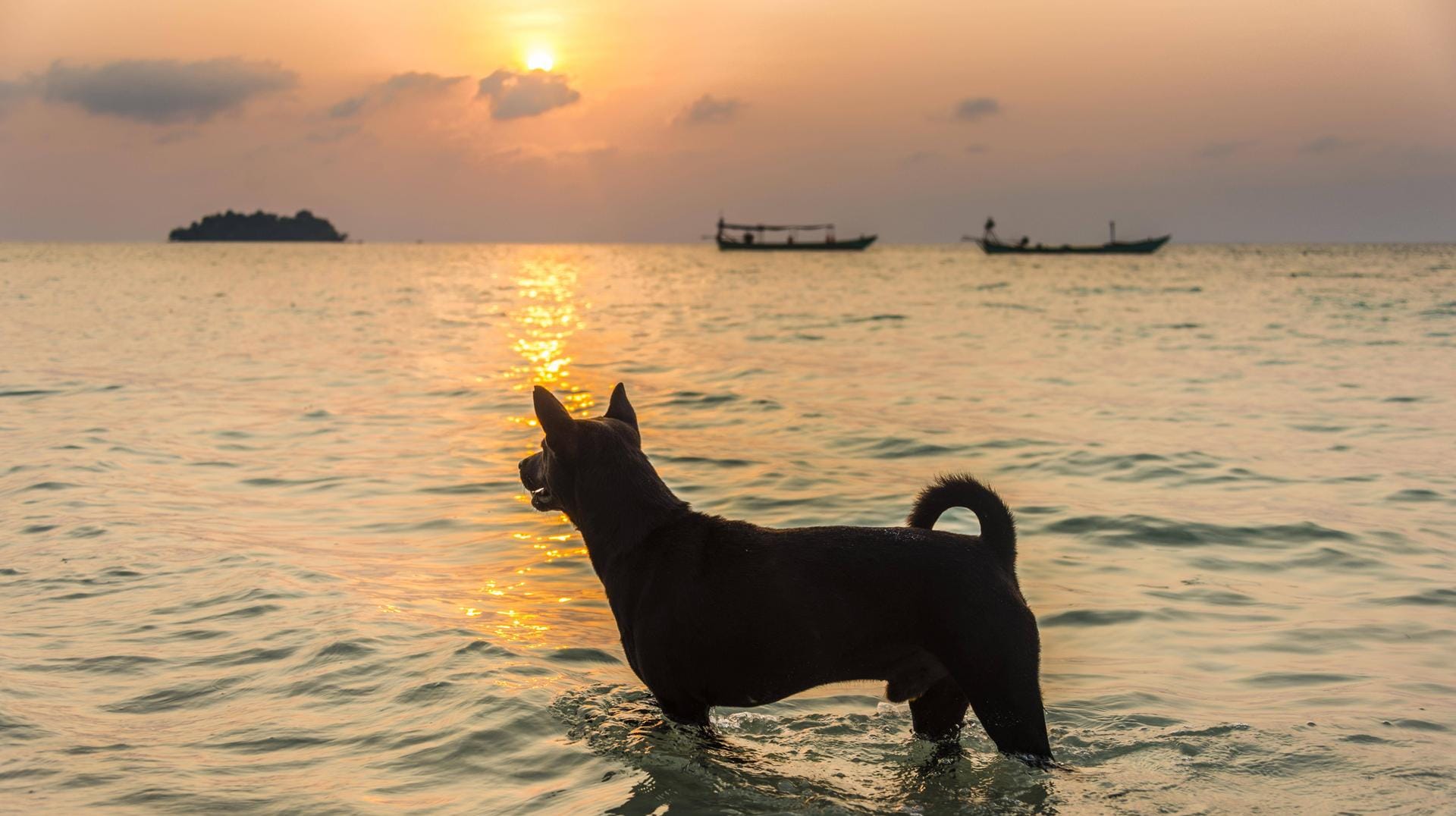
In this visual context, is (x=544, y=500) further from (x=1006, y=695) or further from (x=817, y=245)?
(x=817, y=245)

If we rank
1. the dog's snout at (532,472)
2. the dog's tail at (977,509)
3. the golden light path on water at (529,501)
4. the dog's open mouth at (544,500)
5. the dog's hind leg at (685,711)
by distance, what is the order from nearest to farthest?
the dog's tail at (977,509), the dog's hind leg at (685,711), the dog's open mouth at (544,500), the dog's snout at (532,472), the golden light path on water at (529,501)

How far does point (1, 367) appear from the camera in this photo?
24.1 m

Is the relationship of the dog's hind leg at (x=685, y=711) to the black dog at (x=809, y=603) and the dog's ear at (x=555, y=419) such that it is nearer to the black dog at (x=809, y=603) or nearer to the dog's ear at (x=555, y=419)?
the black dog at (x=809, y=603)

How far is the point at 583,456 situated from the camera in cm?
561

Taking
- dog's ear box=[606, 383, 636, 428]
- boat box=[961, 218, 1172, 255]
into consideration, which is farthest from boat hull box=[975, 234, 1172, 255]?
dog's ear box=[606, 383, 636, 428]

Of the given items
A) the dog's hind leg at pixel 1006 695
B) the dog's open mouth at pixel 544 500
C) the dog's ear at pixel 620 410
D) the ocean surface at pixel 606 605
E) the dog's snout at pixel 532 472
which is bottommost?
the ocean surface at pixel 606 605

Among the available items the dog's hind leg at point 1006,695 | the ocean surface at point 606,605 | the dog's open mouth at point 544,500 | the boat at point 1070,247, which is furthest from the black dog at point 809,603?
the boat at point 1070,247

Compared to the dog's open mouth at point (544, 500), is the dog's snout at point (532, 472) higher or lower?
higher

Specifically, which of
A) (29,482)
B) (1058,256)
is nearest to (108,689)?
(29,482)

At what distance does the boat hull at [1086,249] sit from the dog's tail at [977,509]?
16613cm

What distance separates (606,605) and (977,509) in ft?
14.2

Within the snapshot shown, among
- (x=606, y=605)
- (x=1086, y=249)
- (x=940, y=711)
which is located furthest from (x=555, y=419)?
(x=1086, y=249)

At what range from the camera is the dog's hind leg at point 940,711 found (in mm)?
5488

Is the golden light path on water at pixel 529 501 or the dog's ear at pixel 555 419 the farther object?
the golden light path on water at pixel 529 501
